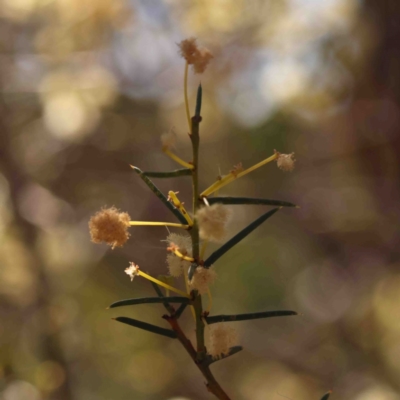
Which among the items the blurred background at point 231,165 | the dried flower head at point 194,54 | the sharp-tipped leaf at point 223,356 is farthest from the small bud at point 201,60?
the blurred background at point 231,165

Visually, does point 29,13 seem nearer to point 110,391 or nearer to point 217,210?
point 110,391

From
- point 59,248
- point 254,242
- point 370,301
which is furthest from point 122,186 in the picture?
point 370,301

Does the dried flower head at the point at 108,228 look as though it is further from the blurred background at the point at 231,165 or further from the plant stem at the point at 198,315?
the blurred background at the point at 231,165

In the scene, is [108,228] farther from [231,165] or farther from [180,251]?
[231,165]

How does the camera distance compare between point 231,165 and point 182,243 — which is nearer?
point 182,243

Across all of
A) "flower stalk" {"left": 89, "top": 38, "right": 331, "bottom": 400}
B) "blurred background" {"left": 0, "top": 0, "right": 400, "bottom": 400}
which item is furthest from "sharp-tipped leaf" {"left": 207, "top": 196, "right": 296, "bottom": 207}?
"blurred background" {"left": 0, "top": 0, "right": 400, "bottom": 400}

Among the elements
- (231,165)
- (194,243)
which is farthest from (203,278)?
(231,165)

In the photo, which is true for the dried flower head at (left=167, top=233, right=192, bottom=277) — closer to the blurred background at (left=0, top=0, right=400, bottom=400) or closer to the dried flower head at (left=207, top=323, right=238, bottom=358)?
the dried flower head at (left=207, top=323, right=238, bottom=358)
